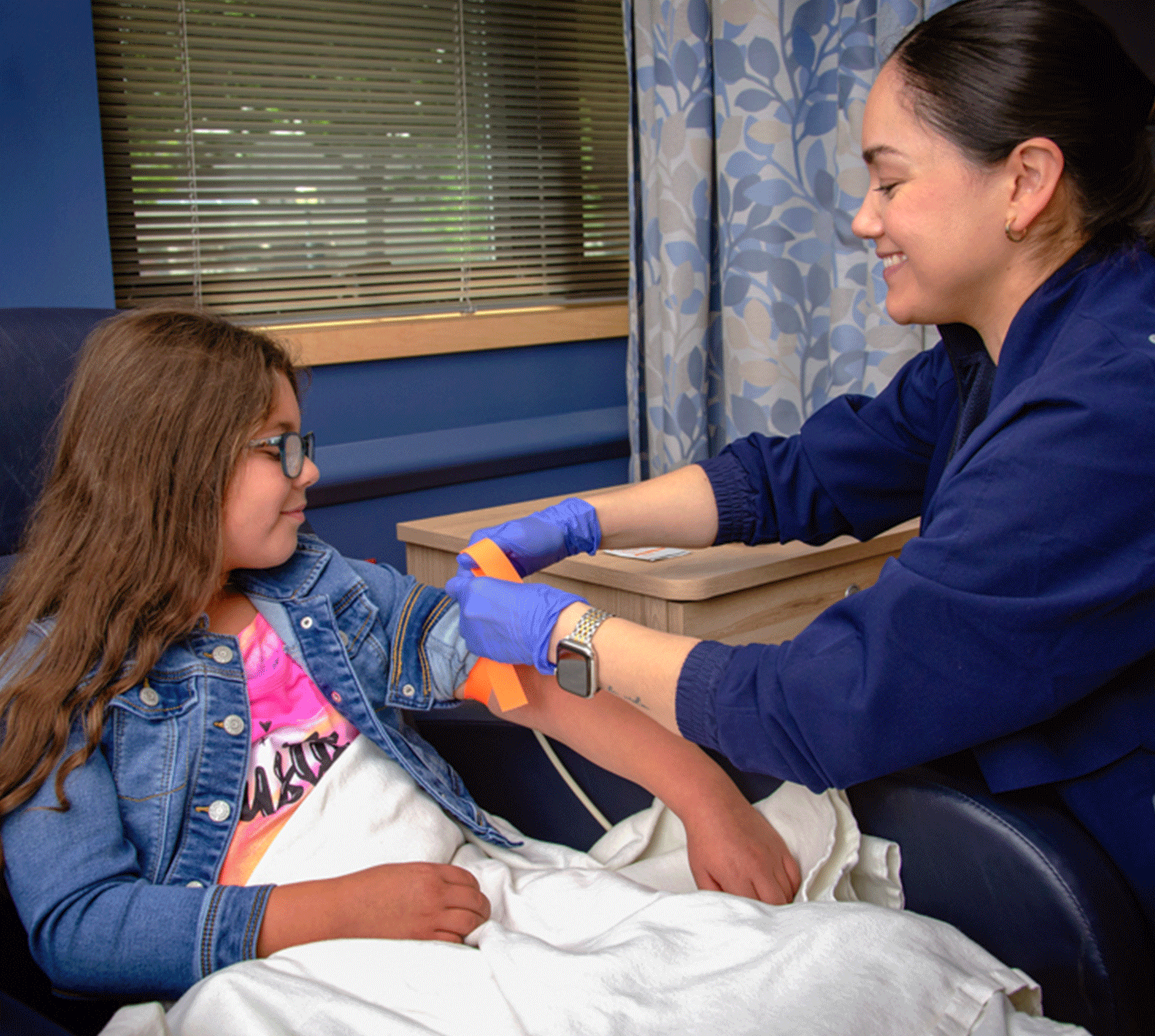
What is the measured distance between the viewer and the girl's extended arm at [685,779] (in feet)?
3.13

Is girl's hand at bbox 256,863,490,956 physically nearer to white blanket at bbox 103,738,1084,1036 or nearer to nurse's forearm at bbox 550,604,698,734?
white blanket at bbox 103,738,1084,1036

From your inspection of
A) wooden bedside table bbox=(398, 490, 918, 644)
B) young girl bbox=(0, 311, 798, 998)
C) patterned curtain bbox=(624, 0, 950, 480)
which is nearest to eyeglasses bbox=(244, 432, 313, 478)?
young girl bbox=(0, 311, 798, 998)

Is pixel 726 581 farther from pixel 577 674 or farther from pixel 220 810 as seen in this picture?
pixel 220 810

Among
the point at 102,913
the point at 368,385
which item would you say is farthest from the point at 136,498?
the point at 368,385

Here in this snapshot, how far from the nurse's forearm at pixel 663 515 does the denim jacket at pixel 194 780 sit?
0.82ft

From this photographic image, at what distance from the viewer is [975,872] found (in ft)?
2.81

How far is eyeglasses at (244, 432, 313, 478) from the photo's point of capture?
40.2 inches

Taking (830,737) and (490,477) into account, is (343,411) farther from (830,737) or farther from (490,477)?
(830,737)

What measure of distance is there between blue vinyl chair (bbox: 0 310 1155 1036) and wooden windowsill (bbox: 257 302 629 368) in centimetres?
83

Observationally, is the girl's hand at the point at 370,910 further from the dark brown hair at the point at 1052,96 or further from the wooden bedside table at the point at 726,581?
the dark brown hair at the point at 1052,96

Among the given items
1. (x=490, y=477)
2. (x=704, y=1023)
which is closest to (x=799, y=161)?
(x=490, y=477)

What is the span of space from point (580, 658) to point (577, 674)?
0.02 m

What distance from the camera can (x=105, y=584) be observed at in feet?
3.15

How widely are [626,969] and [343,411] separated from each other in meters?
1.53
